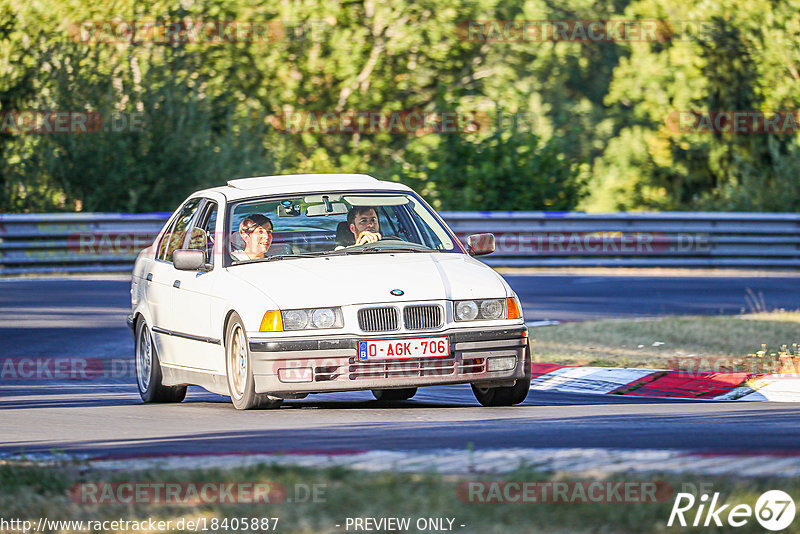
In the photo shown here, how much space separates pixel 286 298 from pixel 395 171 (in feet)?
68.2

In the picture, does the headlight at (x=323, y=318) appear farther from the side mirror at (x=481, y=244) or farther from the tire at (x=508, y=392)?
the side mirror at (x=481, y=244)

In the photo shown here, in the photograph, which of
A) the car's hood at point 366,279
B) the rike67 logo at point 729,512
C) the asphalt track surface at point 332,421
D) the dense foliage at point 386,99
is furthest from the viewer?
the dense foliage at point 386,99

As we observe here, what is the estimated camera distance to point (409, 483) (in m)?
5.77

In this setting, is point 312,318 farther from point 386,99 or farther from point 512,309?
point 386,99

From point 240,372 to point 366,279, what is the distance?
1035mm

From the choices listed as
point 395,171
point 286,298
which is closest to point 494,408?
point 286,298

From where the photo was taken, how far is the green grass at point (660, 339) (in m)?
12.4

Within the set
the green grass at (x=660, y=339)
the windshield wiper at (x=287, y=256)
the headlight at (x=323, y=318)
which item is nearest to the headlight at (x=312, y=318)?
the headlight at (x=323, y=318)

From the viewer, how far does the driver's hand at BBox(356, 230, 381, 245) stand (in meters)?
9.93

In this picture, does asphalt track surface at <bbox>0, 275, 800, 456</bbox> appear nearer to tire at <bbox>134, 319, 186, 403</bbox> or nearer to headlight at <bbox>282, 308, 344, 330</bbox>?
tire at <bbox>134, 319, 186, 403</bbox>

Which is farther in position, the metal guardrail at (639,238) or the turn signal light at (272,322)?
the metal guardrail at (639,238)

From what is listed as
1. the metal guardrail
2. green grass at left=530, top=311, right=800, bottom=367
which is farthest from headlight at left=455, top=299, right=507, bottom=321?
the metal guardrail

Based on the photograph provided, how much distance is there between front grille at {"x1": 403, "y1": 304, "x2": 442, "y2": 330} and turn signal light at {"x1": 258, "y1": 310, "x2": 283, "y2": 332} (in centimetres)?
77

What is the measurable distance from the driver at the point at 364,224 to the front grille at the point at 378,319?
127 cm
